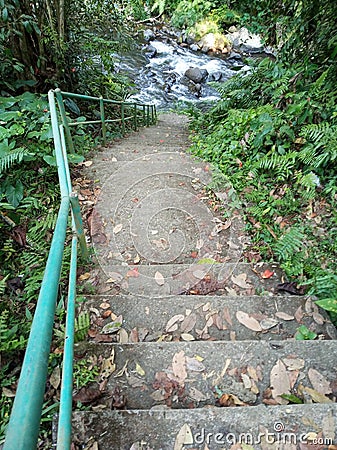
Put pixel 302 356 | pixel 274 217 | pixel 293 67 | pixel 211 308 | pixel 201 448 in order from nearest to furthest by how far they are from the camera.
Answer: pixel 201 448 → pixel 302 356 → pixel 211 308 → pixel 274 217 → pixel 293 67

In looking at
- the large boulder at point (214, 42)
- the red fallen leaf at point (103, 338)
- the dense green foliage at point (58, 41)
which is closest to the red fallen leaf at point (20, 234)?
the red fallen leaf at point (103, 338)

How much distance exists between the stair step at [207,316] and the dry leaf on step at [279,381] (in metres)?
0.33

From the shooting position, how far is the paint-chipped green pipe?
22.5 inches

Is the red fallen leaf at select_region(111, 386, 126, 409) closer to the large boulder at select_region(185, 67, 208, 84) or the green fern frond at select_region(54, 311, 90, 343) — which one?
the green fern frond at select_region(54, 311, 90, 343)

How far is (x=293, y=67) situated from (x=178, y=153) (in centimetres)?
191

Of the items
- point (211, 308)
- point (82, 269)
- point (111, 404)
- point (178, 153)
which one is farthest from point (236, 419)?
point (178, 153)

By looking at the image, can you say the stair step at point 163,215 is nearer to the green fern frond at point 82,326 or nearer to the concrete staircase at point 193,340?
the concrete staircase at point 193,340

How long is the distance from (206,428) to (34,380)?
95 centimetres

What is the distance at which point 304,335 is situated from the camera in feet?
6.67

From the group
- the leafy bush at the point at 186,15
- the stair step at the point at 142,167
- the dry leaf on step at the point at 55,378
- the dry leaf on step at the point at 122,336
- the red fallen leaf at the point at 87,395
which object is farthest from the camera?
the leafy bush at the point at 186,15

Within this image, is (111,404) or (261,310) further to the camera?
(261,310)

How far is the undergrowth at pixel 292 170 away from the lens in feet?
8.87

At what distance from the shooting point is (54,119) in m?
2.46

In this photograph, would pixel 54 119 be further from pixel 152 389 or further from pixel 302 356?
pixel 302 356
